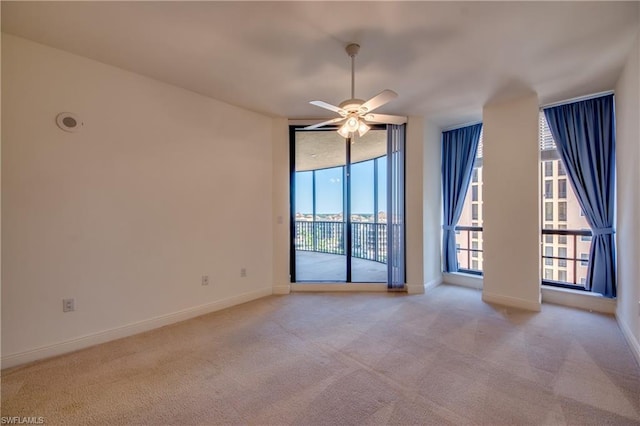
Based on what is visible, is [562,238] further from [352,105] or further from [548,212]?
[352,105]

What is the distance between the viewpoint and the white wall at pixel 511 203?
11.6 ft

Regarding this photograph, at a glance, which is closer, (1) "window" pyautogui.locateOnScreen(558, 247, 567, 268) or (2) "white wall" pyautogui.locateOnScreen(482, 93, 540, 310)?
(2) "white wall" pyautogui.locateOnScreen(482, 93, 540, 310)

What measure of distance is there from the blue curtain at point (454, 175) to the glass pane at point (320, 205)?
1740mm

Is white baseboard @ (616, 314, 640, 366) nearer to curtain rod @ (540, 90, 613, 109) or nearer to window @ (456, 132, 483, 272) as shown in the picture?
window @ (456, 132, 483, 272)

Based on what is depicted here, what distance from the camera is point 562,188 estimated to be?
12.5 feet

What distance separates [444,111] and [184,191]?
3591 mm

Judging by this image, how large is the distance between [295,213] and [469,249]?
297cm

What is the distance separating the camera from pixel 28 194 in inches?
92.4

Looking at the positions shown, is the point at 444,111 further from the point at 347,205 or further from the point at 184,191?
the point at 184,191

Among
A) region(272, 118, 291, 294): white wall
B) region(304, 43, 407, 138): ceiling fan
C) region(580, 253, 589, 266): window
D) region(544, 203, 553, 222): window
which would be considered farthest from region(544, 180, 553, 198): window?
region(272, 118, 291, 294): white wall

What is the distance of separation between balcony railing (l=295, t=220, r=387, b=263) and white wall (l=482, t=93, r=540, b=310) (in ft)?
7.19

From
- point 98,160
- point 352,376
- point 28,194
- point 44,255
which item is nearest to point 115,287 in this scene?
point 44,255

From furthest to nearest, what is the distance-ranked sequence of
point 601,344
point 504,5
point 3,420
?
1. point 601,344
2. point 504,5
3. point 3,420

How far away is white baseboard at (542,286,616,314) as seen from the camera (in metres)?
3.38
